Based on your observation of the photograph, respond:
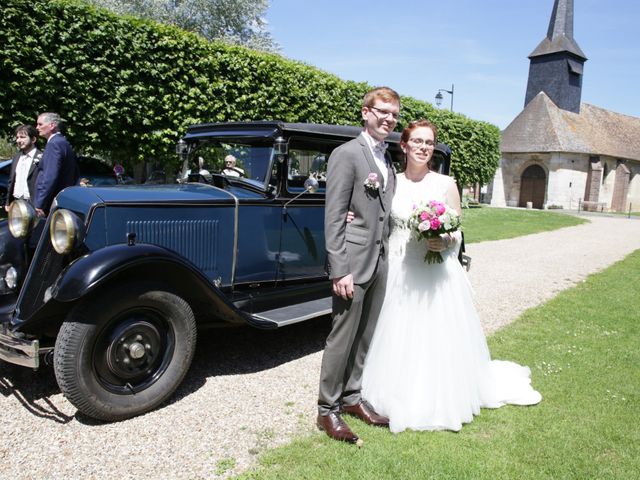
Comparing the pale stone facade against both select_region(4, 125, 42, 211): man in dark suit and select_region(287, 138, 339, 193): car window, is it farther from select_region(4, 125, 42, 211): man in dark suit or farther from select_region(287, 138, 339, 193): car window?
select_region(4, 125, 42, 211): man in dark suit

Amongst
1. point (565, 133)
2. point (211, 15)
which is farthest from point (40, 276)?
point (565, 133)

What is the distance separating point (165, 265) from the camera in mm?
3338

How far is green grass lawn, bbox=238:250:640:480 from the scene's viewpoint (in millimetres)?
2709

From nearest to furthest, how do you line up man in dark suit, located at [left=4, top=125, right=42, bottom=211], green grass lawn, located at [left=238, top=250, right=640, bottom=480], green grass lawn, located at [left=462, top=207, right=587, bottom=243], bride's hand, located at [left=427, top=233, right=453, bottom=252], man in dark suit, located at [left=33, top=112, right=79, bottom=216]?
green grass lawn, located at [left=238, top=250, right=640, bottom=480] < bride's hand, located at [left=427, top=233, right=453, bottom=252] < man in dark suit, located at [left=33, top=112, right=79, bottom=216] < man in dark suit, located at [left=4, top=125, right=42, bottom=211] < green grass lawn, located at [left=462, top=207, right=587, bottom=243]

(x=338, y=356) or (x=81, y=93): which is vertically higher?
(x=81, y=93)

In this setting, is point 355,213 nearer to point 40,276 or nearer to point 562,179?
point 40,276

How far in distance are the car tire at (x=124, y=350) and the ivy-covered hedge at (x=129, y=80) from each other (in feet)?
21.7

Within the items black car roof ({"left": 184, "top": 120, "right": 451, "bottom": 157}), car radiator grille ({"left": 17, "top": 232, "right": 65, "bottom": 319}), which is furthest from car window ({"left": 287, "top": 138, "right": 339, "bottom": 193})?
car radiator grille ({"left": 17, "top": 232, "right": 65, "bottom": 319})

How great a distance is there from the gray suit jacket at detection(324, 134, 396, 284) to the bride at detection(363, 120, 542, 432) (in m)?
0.38

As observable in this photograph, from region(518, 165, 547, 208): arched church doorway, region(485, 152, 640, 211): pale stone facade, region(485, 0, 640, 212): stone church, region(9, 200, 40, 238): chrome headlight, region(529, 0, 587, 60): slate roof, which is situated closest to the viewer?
region(9, 200, 40, 238): chrome headlight

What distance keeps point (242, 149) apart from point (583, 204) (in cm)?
3730

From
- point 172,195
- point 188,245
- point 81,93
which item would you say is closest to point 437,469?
point 188,245

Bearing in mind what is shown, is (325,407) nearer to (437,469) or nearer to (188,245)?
(437,469)

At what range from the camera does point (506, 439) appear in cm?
307
